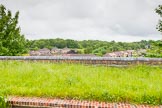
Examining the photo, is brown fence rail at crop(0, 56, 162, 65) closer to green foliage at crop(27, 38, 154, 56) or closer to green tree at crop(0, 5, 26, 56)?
green tree at crop(0, 5, 26, 56)

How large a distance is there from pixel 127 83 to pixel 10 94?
3.80 m

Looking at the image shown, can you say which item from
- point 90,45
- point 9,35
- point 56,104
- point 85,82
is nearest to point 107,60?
point 85,82

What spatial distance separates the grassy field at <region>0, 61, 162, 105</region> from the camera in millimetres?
8219

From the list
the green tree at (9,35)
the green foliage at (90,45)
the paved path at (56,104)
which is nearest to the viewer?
the paved path at (56,104)

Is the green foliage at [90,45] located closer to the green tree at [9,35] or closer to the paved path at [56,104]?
the green tree at [9,35]

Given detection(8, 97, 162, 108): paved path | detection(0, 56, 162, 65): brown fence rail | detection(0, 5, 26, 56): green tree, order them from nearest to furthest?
detection(8, 97, 162, 108): paved path, detection(0, 56, 162, 65): brown fence rail, detection(0, 5, 26, 56): green tree

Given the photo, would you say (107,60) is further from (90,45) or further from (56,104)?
(90,45)

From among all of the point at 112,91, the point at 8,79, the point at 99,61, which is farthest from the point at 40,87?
the point at 99,61

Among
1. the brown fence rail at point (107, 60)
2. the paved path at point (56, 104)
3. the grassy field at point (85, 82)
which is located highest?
the brown fence rail at point (107, 60)

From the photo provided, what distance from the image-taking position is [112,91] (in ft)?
27.5

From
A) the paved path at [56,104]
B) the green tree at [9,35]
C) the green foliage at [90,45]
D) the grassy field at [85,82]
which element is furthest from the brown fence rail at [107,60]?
the green foliage at [90,45]

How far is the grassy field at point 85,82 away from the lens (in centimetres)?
822

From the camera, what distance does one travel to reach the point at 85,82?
9258 millimetres

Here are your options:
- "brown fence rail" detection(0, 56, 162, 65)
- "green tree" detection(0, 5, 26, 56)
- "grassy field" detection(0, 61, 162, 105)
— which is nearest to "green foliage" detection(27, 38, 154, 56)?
"green tree" detection(0, 5, 26, 56)
